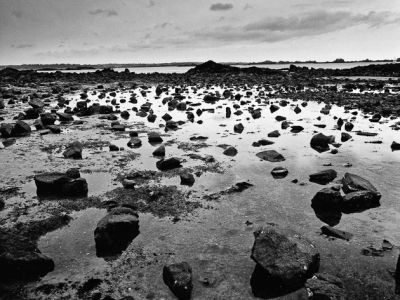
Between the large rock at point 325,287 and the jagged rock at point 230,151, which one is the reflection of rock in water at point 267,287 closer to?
the large rock at point 325,287

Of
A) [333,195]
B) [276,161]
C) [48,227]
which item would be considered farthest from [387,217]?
[48,227]

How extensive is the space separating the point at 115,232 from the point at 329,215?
3.65 metres

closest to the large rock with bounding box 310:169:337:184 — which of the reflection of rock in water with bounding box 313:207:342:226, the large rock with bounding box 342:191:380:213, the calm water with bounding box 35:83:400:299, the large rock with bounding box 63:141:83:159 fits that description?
the calm water with bounding box 35:83:400:299

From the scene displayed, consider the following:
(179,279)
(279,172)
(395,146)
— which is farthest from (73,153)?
(395,146)

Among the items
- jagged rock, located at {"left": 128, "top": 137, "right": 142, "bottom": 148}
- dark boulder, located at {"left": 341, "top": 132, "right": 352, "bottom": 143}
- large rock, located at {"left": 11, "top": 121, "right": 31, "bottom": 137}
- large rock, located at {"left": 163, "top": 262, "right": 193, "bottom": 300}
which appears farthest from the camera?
large rock, located at {"left": 11, "top": 121, "right": 31, "bottom": 137}

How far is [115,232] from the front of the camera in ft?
17.2

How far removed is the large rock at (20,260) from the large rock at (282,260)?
2654 millimetres

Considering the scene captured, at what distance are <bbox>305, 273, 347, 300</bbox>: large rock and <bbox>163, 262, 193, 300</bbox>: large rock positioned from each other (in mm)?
1370

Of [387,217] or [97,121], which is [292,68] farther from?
[387,217]

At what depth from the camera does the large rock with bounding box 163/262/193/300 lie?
4020mm

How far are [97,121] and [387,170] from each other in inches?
454

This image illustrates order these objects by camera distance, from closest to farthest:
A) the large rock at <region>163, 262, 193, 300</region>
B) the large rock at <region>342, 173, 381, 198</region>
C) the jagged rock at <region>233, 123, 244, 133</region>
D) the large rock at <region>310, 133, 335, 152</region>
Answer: the large rock at <region>163, 262, 193, 300</region>, the large rock at <region>342, 173, 381, 198</region>, the large rock at <region>310, 133, 335, 152</region>, the jagged rock at <region>233, 123, 244, 133</region>

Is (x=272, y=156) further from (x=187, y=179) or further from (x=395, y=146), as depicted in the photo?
(x=395, y=146)

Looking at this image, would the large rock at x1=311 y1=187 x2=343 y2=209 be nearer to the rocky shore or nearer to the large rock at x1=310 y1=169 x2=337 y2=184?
the rocky shore
